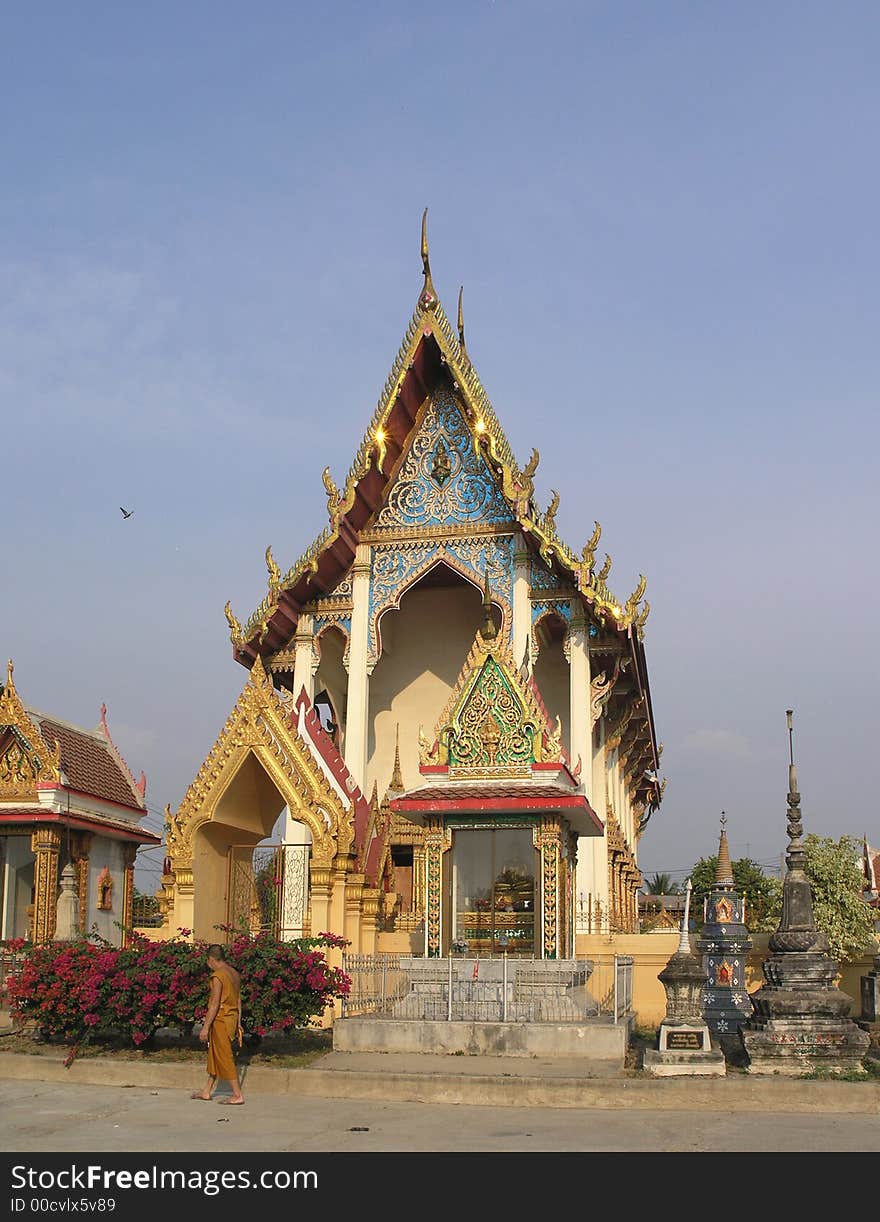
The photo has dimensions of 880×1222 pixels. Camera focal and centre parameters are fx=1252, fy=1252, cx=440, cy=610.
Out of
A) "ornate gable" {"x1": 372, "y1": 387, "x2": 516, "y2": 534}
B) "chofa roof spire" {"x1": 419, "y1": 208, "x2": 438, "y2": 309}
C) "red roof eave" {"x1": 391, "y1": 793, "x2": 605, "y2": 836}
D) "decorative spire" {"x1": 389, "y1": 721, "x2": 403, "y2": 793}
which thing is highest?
"chofa roof spire" {"x1": 419, "y1": 208, "x2": 438, "y2": 309}

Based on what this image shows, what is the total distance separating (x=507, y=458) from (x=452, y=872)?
24.6ft

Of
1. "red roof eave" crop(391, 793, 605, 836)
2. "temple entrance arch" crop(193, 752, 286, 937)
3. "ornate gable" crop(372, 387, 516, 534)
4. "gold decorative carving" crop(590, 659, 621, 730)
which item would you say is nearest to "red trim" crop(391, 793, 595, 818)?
"red roof eave" crop(391, 793, 605, 836)

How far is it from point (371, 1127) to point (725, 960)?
10.4 meters

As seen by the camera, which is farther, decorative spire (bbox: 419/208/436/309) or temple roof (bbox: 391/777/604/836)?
decorative spire (bbox: 419/208/436/309)

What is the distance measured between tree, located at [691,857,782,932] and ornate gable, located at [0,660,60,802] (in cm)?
1510

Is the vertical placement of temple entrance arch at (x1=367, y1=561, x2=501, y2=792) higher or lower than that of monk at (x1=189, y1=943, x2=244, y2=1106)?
higher

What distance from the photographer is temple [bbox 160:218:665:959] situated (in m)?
Result: 11.7

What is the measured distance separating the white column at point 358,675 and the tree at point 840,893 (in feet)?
32.5

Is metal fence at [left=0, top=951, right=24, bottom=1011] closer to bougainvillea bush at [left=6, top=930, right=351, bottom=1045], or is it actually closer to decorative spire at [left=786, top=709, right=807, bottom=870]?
bougainvillea bush at [left=6, top=930, right=351, bottom=1045]

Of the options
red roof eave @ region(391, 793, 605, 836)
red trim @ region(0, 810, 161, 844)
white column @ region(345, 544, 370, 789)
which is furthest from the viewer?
white column @ region(345, 544, 370, 789)

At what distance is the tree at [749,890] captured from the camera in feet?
91.3

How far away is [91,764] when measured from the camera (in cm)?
1555
